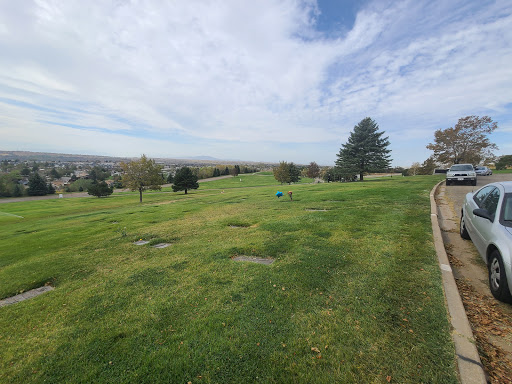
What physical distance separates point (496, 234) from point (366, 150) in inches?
1210

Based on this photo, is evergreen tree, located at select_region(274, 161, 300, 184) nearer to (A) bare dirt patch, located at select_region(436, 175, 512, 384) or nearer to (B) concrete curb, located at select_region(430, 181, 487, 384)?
(A) bare dirt patch, located at select_region(436, 175, 512, 384)

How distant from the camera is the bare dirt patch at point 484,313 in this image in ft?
6.99

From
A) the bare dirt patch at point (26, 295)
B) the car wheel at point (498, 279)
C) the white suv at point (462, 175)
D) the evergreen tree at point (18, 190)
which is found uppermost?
the white suv at point (462, 175)

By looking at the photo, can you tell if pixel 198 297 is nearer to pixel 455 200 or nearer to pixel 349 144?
pixel 455 200

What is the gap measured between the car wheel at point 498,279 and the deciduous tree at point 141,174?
3341 centimetres

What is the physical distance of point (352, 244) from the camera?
5.02 meters

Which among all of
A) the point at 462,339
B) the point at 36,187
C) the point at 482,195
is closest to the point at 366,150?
the point at 482,195

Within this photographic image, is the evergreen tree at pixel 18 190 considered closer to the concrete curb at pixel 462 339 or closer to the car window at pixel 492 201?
the concrete curb at pixel 462 339

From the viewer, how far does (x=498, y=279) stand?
10.2 ft

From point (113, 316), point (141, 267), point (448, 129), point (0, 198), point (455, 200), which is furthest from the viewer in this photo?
point (0, 198)

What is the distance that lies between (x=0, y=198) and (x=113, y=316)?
8634 cm

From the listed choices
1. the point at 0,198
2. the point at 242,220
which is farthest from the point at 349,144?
the point at 0,198

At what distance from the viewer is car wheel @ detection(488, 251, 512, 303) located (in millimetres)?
2926

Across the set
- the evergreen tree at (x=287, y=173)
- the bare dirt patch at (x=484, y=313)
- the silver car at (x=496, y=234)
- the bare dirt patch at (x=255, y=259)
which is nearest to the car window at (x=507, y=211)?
the silver car at (x=496, y=234)
